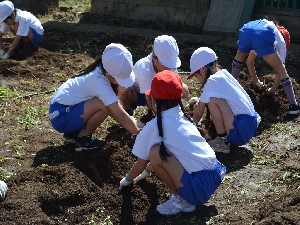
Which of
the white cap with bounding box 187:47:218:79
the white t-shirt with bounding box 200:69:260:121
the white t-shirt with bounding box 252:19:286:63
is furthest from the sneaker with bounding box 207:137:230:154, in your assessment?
the white t-shirt with bounding box 252:19:286:63

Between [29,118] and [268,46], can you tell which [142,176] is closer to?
[29,118]

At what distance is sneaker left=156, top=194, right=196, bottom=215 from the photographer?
4.88 metres

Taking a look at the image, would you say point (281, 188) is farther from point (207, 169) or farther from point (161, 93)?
point (161, 93)

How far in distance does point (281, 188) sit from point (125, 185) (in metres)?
1.45

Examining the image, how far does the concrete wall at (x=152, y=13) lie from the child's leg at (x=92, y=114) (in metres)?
5.86

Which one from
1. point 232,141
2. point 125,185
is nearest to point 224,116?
point 232,141

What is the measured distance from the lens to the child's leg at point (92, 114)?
5859 millimetres

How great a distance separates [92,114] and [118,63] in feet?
2.38

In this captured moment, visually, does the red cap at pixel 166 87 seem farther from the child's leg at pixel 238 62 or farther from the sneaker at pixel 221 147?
the child's leg at pixel 238 62

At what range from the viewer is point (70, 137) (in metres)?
6.20

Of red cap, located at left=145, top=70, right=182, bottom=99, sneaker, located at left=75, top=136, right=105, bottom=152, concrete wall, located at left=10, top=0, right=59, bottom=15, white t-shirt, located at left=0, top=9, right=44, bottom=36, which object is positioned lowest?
concrete wall, located at left=10, top=0, right=59, bottom=15

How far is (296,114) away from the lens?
23.5 ft

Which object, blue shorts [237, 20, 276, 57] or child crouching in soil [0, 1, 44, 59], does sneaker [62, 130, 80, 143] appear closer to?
blue shorts [237, 20, 276, 57]

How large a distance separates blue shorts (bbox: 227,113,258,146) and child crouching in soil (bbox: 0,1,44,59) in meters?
4.98
